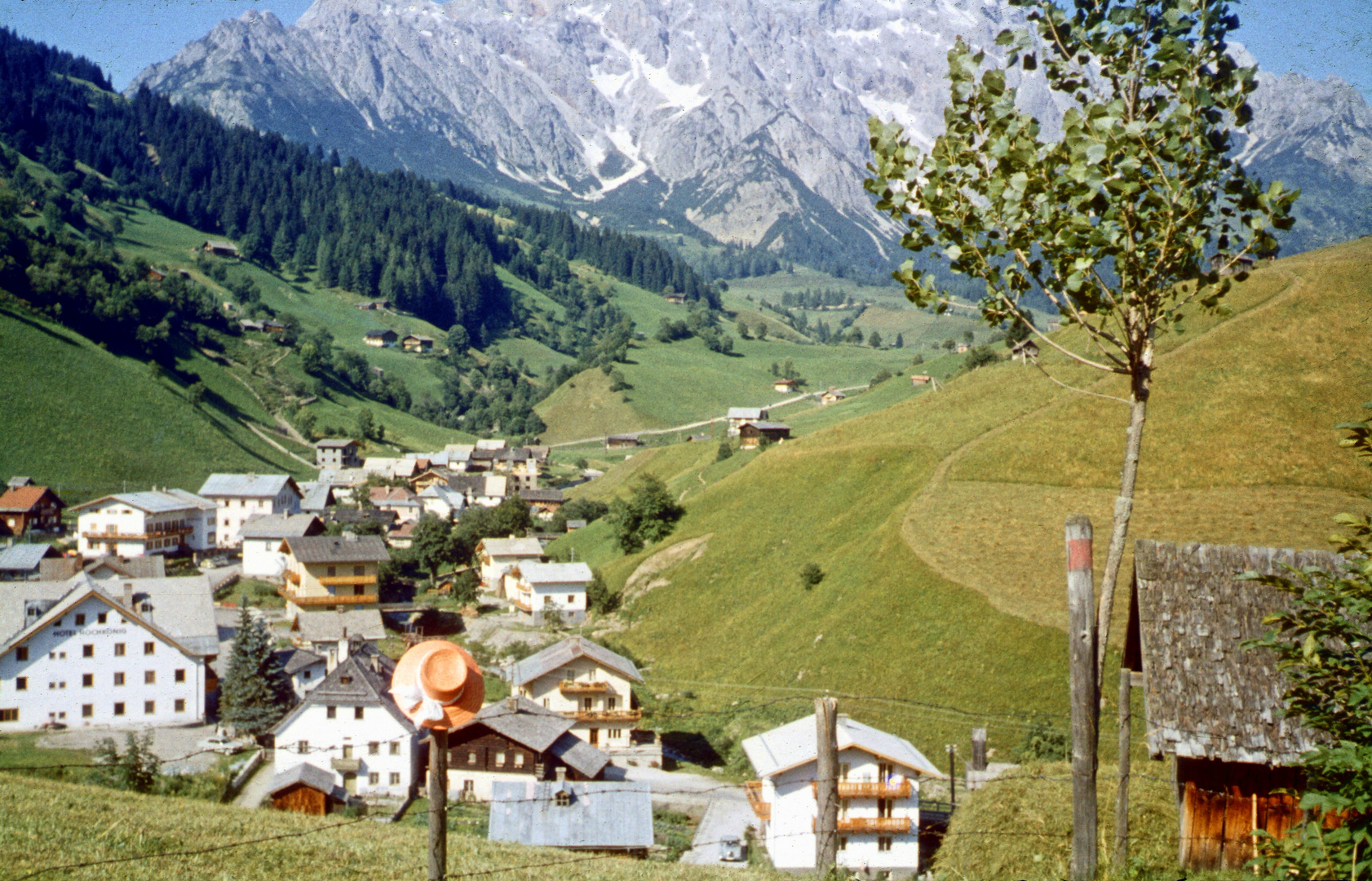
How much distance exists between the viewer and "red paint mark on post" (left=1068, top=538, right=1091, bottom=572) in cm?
833

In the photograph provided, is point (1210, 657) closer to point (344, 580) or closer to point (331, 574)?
point (344, 580)

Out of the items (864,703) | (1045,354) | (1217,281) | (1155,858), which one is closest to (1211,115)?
(1217,281)

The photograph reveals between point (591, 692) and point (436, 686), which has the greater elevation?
point (436, 686)

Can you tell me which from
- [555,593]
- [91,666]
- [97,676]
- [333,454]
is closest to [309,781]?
[97,676]

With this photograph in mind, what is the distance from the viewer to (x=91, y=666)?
171ft

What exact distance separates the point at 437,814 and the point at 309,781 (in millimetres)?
29569

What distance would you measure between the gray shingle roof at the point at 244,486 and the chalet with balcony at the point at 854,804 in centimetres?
8942

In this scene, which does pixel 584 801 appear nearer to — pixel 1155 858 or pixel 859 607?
pixel 1155 858

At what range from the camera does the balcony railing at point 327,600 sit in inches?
2982

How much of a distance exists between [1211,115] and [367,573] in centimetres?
7775

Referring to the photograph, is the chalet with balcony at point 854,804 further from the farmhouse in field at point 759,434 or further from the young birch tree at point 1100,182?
the farmhouse in field at point 759,434

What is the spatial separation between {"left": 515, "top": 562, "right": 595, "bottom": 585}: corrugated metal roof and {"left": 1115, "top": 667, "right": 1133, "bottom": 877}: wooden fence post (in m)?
61.0

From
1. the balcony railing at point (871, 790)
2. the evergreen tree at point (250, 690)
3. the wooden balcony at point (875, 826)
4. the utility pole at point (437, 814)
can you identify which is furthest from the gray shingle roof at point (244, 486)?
the utility pole at point (437, 814)

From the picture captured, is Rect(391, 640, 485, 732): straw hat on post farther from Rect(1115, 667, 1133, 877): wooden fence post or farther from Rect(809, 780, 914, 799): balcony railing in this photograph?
Rect(809, 780, 914, 799): balcony railing
